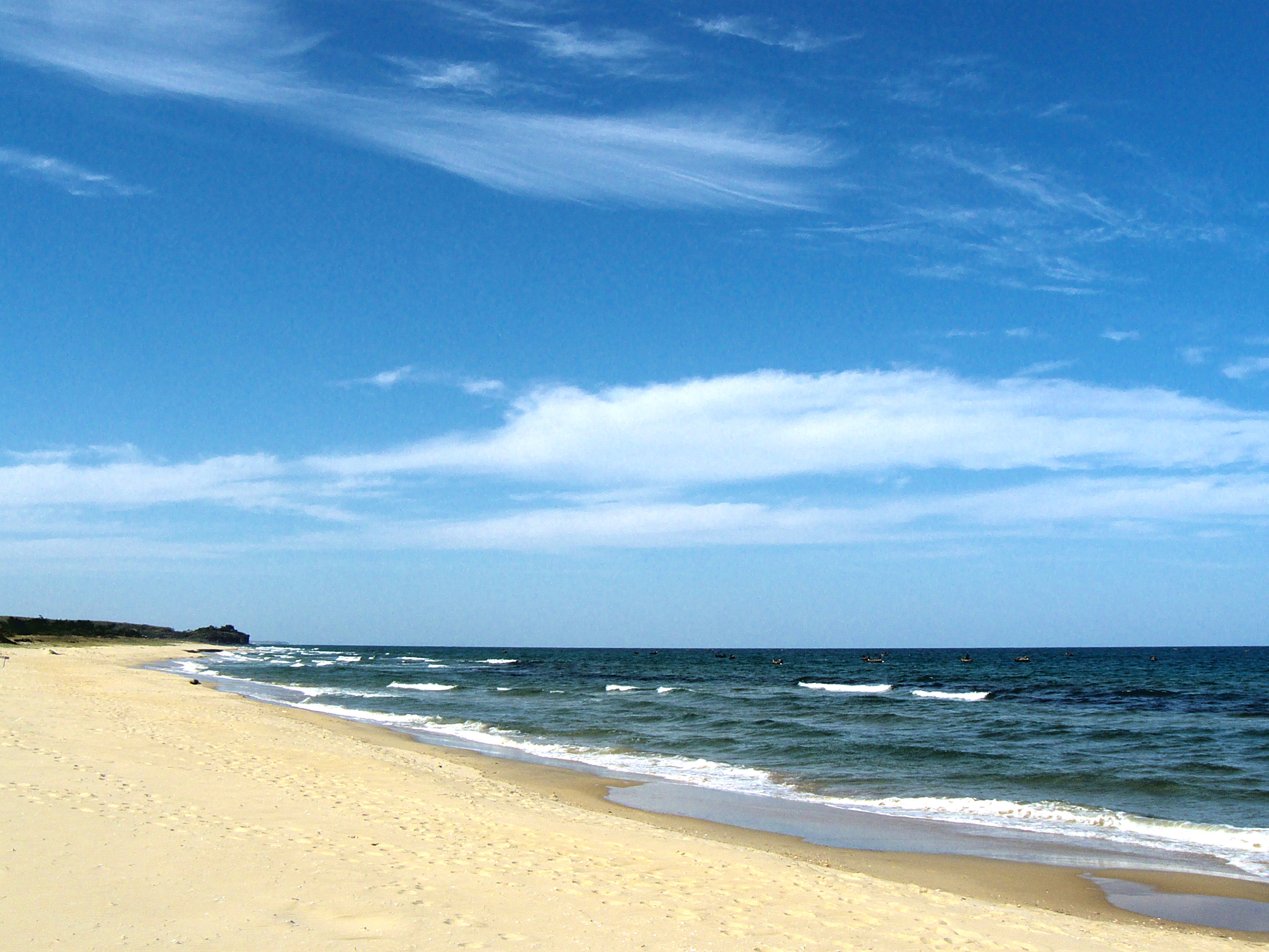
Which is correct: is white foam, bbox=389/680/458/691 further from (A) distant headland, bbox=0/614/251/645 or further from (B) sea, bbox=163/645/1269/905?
(A) distant headland, bbox=0/614/251/645

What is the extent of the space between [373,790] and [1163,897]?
1108 centimetres

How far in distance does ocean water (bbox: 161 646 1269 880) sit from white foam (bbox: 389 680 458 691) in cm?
30

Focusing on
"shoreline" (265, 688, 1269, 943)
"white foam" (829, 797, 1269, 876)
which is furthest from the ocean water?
"shoreline" (265, 688, 1269, 943)

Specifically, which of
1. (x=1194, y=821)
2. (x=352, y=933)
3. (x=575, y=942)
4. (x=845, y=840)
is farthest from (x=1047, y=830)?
(x=352, y=933)

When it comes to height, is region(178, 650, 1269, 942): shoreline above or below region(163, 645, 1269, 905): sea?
above

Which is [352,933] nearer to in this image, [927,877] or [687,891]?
[687,891]

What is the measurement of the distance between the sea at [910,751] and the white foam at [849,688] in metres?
0.42

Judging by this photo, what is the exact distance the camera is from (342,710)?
111 feet

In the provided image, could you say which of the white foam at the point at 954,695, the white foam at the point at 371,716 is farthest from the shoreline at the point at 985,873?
the white foam at the point at 954,695

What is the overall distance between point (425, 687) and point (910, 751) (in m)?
34.8

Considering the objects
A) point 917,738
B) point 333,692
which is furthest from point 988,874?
point 333,692

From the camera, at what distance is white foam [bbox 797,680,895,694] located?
5125cm

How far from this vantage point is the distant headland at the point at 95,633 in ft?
313

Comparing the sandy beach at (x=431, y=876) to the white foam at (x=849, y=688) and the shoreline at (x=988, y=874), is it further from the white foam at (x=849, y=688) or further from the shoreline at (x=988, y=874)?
the white foam at (x=849, y=688)
